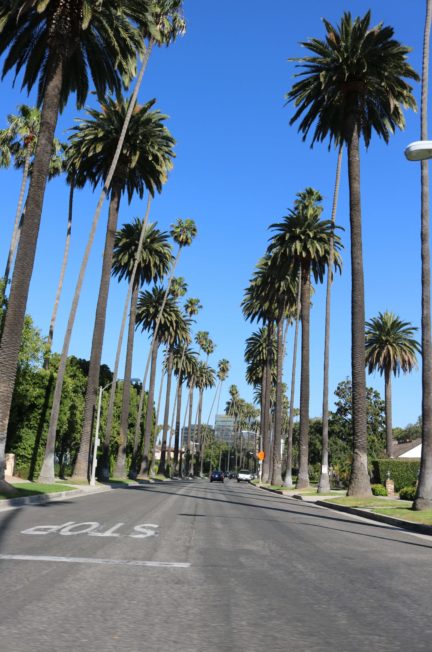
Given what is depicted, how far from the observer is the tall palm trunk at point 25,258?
19.9 metres

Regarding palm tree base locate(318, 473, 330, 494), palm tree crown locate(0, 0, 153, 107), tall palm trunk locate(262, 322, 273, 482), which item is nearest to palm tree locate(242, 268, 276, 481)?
tall palm trunk locate(262, 322, 273, 482)

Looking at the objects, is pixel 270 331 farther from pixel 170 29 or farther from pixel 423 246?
pixel 423 246

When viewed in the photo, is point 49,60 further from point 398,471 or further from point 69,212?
point 398,471

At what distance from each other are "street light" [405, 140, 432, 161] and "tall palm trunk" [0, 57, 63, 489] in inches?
545

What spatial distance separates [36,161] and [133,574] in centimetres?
1844

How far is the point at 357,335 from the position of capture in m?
26.8

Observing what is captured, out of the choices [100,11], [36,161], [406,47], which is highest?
[406,47]

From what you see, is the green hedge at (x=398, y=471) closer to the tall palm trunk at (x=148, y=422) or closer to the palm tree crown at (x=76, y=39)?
the tall palm trunk at (x=148, y=422)

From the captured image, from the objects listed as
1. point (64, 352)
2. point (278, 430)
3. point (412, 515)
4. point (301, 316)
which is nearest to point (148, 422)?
point (278, 430)

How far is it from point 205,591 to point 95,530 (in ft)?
19.0

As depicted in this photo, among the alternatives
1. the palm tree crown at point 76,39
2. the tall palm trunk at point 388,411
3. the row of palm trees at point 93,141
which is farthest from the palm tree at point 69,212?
the tall palm trunk at point 388,411

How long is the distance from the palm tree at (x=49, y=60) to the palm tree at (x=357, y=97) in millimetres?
9138

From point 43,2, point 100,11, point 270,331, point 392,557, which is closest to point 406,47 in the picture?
point 100,11

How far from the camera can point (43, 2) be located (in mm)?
21016
